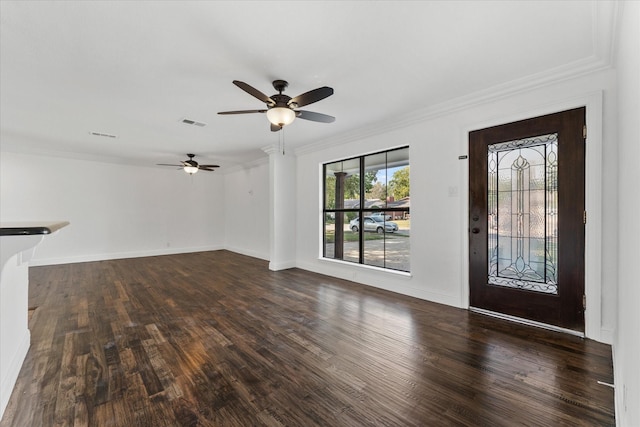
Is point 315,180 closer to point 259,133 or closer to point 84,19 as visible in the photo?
point 259,133

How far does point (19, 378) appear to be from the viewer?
200 cm

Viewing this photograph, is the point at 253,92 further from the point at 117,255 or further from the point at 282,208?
the point at 117,255

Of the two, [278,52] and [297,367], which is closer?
[297,367]

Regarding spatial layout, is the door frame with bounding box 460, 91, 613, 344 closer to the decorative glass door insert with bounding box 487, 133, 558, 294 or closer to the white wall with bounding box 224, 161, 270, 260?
the decorative glass door insert with bounding box 487, 133, 558, 294

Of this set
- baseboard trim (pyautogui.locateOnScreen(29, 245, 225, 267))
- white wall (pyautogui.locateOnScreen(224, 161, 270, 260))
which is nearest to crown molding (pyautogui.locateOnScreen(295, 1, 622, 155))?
white wall (pyautogui.locateOnScreen(224, 161, 270, 260))

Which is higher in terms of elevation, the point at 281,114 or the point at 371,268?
the point at 281,114

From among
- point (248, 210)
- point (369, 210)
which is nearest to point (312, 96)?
point (369, 210)

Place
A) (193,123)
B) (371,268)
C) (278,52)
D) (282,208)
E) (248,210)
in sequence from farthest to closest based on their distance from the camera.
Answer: (248,210) → (282,208) → (371,268) → (193,123) → (278,52)

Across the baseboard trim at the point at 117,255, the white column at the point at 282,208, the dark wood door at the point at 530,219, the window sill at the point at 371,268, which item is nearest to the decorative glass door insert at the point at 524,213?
the dark wood door at the point at 530,219

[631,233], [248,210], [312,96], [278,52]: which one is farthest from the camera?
[248,210]

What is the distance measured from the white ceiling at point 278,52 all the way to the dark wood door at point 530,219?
58 centimetres

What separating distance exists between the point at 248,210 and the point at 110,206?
333 cm

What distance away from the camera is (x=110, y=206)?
7.07 metres

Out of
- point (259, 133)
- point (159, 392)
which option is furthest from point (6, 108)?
point (159, 392)
